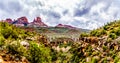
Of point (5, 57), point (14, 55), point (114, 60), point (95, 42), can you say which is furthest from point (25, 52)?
point (114, 60)

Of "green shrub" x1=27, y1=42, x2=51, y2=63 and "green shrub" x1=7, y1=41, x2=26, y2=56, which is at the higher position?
"green shrub" x1=7, y1=41, x2=26, y2=56

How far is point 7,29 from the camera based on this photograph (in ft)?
376

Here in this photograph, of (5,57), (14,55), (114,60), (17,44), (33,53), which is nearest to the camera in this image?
(114,60)

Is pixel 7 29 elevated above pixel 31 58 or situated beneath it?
elevated above

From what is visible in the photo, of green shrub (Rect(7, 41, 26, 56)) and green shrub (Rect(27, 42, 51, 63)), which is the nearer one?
green shrub (Rect(7, 41, 26, 56))

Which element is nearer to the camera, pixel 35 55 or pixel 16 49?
pixel 16 49

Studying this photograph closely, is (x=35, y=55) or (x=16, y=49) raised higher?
(x=16, y=49)

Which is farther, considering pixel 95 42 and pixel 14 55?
pixel 95 42

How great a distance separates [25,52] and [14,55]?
9.44 metres

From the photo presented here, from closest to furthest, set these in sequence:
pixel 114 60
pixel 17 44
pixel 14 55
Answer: pixel 114 60, pixel 14 55, pixel 17 44

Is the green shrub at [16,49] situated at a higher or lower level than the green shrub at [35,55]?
higher

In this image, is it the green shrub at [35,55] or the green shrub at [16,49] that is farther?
the green shrub at [35,55]

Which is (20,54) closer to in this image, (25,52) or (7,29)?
(25,52)

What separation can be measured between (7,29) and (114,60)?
2384 inches
